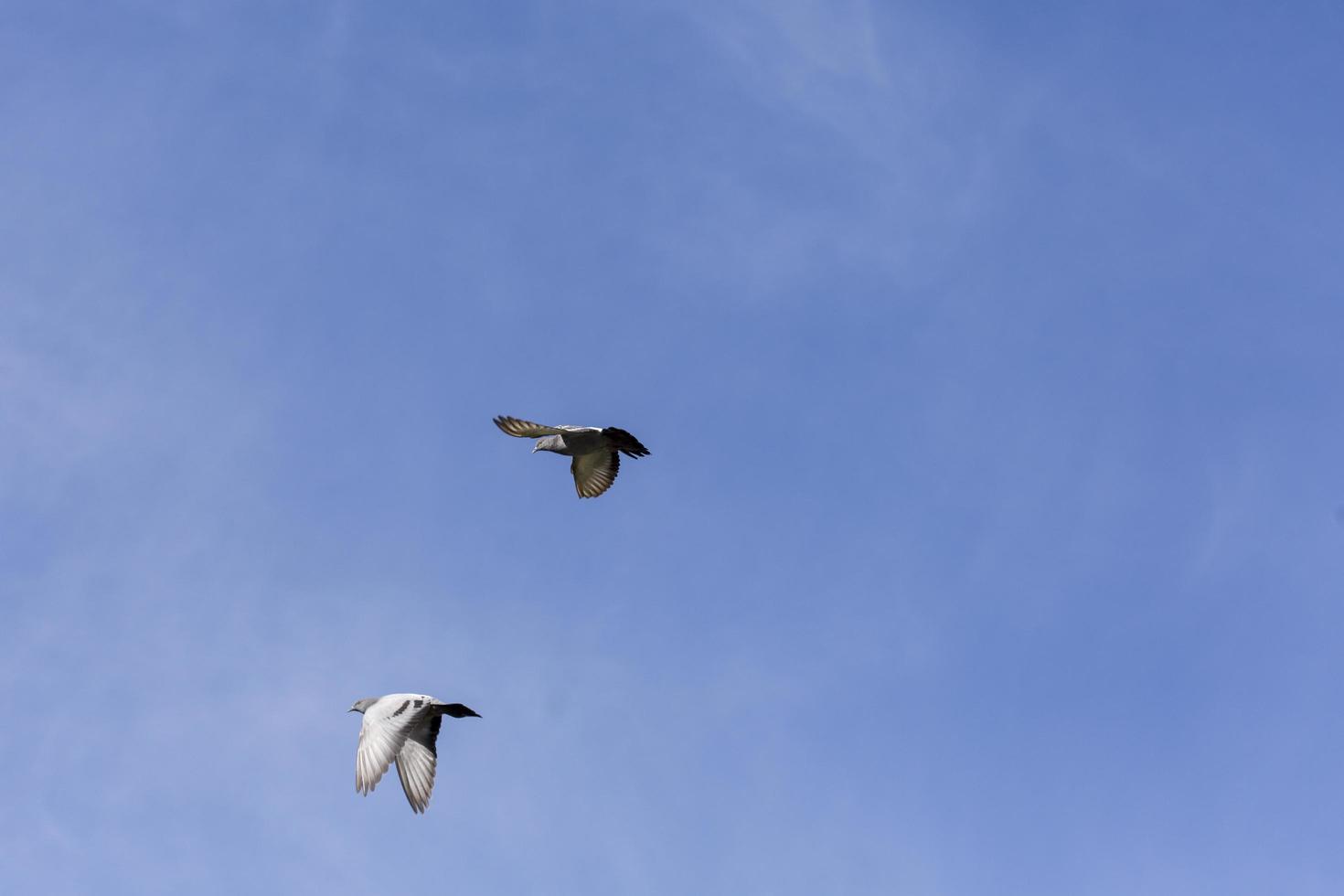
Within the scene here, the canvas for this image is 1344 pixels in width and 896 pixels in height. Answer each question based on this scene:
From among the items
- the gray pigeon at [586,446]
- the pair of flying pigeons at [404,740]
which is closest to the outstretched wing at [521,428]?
the gray pigeon at [586,446]

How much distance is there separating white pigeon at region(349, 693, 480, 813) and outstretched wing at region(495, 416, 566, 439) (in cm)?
906

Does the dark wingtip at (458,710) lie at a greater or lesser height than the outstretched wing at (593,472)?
lesser

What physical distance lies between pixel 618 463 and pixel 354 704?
11.6 metres

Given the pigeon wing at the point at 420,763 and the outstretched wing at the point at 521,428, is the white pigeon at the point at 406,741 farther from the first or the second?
the outstretched wing at the point at 521,428

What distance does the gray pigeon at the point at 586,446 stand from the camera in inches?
1576

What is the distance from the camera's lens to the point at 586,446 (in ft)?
135

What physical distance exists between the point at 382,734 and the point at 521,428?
1052 cm

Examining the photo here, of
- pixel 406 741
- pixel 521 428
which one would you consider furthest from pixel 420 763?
pixel 521 428

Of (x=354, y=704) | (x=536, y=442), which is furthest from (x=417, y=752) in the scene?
(x=536, y=442)

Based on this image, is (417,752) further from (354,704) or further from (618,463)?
(618,463)

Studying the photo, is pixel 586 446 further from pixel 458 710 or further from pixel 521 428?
pixel 458 710

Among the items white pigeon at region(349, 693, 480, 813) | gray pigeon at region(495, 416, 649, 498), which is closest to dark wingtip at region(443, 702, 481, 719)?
white pigeon at region(349, 693, 480, 813)

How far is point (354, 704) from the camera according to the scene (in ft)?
121

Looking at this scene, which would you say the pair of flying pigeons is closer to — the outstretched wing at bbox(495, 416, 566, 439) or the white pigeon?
the white pigeon
